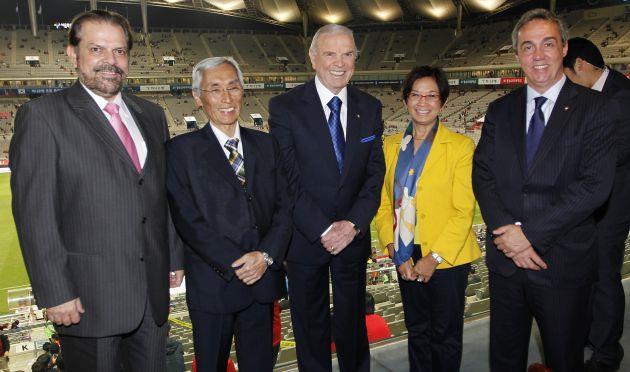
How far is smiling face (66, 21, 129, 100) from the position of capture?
2053mm

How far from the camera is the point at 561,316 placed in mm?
2203

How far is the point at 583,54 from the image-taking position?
3.15 m

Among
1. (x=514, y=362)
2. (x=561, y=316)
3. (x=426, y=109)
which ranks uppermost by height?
(x=426, y=109)

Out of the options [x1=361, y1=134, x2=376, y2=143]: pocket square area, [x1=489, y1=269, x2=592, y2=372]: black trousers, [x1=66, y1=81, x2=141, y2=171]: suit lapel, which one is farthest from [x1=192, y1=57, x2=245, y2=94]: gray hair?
[x1=489, y1=269, x2=592, y2=372]: black trousers

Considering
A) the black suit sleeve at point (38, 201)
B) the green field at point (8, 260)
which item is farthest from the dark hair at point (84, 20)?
the green field at point (8, 260)

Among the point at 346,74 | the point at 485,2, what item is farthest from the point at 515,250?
the point at 485,2

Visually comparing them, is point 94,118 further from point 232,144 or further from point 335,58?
point 335,58

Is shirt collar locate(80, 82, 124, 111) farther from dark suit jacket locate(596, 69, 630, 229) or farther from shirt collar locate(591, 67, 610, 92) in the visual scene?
shirt collar locate(591, 67, 610, 92)

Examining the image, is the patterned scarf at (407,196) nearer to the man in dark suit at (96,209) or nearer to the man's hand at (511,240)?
the man's hand at (511,240)

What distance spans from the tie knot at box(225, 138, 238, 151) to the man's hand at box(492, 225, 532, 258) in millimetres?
1281

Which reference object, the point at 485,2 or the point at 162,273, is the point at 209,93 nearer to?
the point at 162,273

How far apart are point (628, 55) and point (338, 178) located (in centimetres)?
3313

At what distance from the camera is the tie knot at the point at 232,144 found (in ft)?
7.70

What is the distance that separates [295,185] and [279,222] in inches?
9.5
